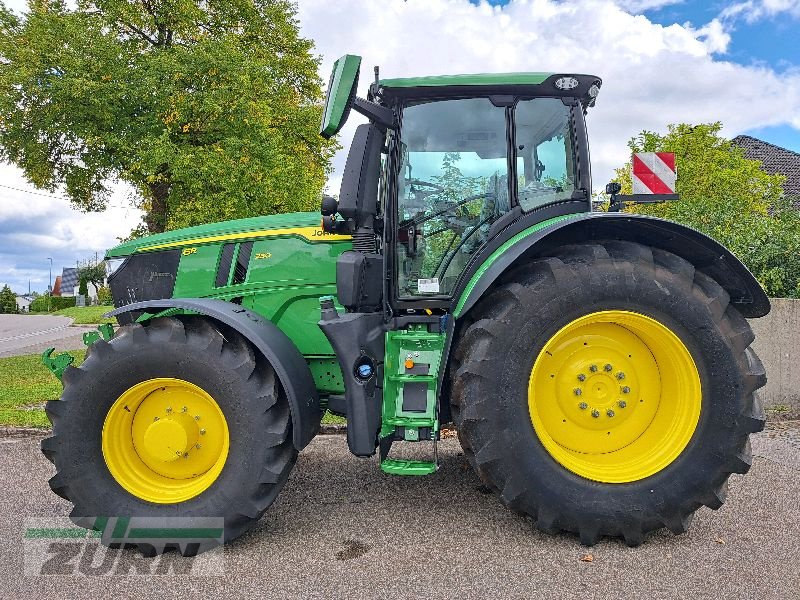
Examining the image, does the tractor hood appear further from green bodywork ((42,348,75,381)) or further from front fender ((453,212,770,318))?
front fender ((453,212,770,318))

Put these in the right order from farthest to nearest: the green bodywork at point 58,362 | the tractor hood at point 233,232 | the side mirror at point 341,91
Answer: the tractor hood at point 233,232
the green bodywork at point 58,362
the side mirror at point 341,91

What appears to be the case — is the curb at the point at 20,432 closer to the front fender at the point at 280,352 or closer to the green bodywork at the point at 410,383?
the front fender at the point at 280,352

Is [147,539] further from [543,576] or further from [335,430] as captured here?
[335,430]

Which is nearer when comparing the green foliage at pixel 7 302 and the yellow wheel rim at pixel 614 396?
the yellow wheel rim at pixel 614 396

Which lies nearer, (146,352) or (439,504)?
(146,352)

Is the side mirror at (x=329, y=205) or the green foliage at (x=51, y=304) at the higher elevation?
the side mirror at (x=329, y=205)

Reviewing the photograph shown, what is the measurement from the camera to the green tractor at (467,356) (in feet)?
10.7

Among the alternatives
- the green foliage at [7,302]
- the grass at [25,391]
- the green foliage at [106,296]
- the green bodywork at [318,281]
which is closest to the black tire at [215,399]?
the green bodywork at [318,281]

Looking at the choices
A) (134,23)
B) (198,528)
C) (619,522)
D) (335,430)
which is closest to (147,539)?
(198,528)

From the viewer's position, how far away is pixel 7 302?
6266 centimetres

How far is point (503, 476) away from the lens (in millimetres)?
3246

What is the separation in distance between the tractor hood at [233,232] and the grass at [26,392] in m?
0.99

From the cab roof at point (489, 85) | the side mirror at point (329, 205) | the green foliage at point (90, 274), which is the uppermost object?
the green foliage at point (90, 274)

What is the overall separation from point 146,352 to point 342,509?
4.98 ft
